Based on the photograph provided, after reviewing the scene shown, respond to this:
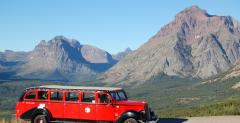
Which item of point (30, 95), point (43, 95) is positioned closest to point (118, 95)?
point (43, 95)

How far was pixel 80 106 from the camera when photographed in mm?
27875

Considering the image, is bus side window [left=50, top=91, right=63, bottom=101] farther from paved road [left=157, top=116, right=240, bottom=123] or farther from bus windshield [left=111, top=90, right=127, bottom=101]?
paved road [left=157, top=116, right=240, bottom=123]

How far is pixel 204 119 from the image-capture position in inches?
1243

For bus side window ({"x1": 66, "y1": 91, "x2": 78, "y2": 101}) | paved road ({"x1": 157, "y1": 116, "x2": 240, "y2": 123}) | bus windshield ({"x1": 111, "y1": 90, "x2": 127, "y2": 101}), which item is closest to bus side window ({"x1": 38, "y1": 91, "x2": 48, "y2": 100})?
bus side window ({"x1": 66, "y1": 91, "x2": 78, "y2": 101})

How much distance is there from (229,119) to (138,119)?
8.26 m

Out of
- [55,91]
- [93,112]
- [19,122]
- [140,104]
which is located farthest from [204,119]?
[19,122]

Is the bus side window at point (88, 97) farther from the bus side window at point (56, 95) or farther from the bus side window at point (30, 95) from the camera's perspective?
the bus side window at point (30, 95)

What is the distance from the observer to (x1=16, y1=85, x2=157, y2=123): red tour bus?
2694 cm

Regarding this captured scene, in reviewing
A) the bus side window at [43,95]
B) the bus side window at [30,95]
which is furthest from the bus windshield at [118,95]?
the bus side window at [30,95]

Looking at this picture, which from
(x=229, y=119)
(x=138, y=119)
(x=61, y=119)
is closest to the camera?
(x=138, y=119)

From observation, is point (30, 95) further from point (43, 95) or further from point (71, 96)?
point (71, 96)

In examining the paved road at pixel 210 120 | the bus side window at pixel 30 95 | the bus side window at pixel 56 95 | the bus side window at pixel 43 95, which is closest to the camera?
the bus side window at pixel 56 95

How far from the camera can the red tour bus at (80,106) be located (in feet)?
88.4

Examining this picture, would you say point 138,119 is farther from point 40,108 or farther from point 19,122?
point 19,122
